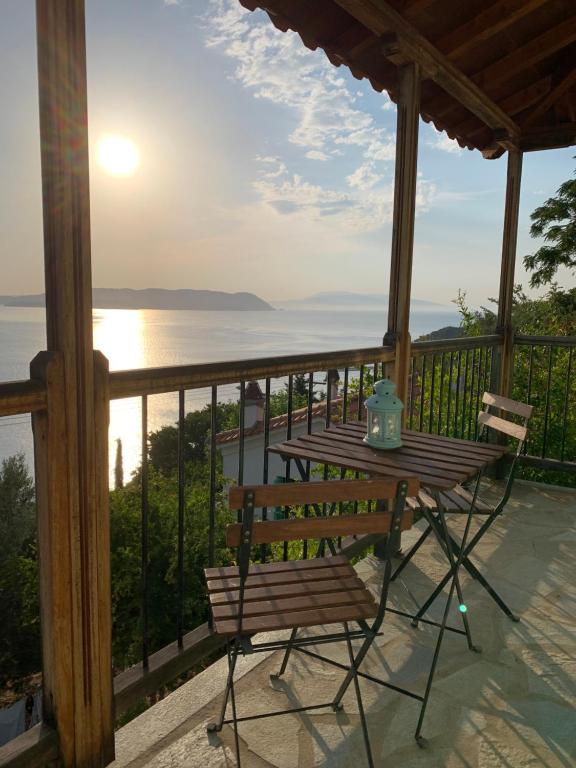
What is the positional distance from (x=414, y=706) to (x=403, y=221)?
7.90ft

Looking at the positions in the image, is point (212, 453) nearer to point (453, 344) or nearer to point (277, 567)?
point (277, 567)

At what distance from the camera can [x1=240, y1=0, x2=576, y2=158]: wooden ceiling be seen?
294 cm

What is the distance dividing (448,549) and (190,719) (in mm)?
1093

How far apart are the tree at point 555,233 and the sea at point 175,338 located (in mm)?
7919

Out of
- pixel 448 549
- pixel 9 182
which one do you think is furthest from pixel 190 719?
pixel 9 182

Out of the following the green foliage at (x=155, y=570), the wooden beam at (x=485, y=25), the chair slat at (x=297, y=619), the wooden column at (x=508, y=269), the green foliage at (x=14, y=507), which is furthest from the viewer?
the green foliage at (x=14, y=507)

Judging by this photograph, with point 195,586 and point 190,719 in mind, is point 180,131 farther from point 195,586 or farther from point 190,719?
point 195,586

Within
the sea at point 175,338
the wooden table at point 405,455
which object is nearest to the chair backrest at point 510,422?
the wooden table at point 405,455

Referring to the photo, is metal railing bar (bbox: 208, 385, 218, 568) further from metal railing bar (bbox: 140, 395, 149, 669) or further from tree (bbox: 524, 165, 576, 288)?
tree (bbox: 524, 165, 576, 288)

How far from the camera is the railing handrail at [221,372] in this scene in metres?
1.78

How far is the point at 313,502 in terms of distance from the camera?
1.32 metres

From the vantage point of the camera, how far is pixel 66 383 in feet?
5.09

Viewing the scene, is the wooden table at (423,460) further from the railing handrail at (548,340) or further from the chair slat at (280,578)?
the railing handrail at (548,340)

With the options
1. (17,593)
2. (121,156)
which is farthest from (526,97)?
(17,593)
